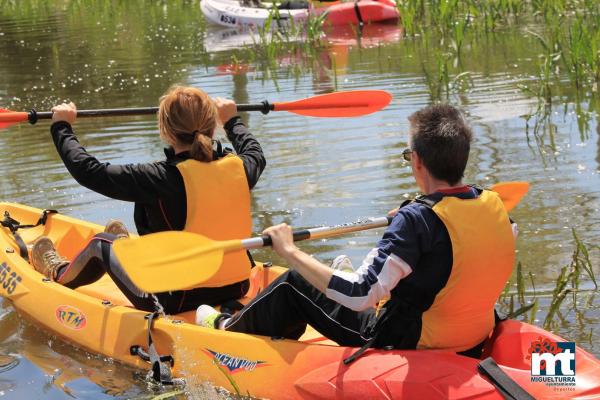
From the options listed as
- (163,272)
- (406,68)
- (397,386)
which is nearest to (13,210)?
(163,272)

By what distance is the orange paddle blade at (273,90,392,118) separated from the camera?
6.24m

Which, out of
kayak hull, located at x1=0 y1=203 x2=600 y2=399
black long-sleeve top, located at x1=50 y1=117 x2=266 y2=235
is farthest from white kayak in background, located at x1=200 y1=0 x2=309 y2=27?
black long-sleeve top, located at x1=50 y1=117 x2=266 y2=235

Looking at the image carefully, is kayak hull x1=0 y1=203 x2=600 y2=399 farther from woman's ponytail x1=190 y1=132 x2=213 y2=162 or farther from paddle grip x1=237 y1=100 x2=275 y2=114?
paddle grip x1=237 y1=100 x2=275 y2=114

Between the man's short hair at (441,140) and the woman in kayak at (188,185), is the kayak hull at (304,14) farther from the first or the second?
the man's short hair at (441,140)

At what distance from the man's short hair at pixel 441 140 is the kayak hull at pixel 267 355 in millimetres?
643

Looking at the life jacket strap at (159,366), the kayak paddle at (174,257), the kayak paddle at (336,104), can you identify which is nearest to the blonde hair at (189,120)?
the kayak paddle at (174,257)

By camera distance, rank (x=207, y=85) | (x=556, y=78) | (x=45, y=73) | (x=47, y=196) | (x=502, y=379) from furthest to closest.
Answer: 1. (x=45, y=73)
2. (x=207, y=85)
3. (x=556, y=78)
4. (x=47, y=196)
5. (x=502, y=379)

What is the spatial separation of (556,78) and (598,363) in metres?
6.75

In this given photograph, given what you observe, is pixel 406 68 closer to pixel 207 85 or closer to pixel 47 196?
pixel 207 85

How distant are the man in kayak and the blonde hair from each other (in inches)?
37.1

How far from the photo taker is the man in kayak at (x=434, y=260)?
3674mm

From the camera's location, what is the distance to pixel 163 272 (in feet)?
13.1

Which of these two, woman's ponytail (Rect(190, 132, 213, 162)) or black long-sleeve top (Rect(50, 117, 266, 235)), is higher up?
woman's ponytail (Rect(190, 132, 213, 162))

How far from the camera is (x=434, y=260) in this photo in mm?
3740
